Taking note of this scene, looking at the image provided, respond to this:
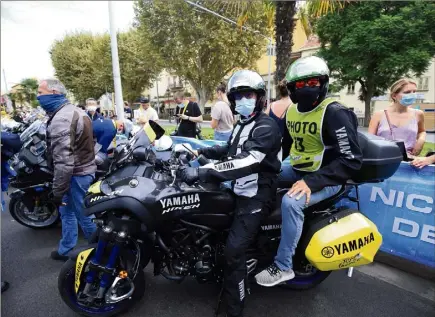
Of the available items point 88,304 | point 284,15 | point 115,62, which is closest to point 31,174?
point 88,304

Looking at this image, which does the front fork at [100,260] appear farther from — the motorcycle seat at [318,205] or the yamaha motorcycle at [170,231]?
the motorcycle seat at [318,205]

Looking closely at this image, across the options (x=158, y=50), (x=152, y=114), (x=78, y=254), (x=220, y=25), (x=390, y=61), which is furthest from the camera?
(x=158, y=50)

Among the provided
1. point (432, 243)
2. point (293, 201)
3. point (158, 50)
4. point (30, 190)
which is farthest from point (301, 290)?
point (158, 50)

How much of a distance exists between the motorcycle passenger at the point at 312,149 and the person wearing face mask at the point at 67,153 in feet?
6.79

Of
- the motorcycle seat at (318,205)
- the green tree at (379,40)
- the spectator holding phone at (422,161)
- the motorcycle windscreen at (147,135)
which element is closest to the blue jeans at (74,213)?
the motorcycle windscreen at (147,135)

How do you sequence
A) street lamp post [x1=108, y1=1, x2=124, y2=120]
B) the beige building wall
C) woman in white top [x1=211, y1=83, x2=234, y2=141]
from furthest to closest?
the beige building wall → street lamp post [x1=108, y1=1, x2=124, y2=120] → woman in white top [x1=211, y1=83, x2=234, y2=141]

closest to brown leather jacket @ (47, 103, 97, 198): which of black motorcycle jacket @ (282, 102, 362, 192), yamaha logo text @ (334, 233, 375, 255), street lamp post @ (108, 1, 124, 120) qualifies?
black motorcycle jacket @ (282, 102, 362, 192)

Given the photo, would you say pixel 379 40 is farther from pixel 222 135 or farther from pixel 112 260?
pixel 112 260

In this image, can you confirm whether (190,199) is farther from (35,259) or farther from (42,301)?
(35,259)

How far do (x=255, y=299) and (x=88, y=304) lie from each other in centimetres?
149

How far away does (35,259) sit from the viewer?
134 inches

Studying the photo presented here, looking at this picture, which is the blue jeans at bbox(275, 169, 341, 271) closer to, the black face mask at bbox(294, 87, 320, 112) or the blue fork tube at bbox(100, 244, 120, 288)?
the black face mask at bbox(294, 87, 320, 112)

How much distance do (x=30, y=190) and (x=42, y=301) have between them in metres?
1.85

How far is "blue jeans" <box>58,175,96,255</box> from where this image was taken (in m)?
3.07
